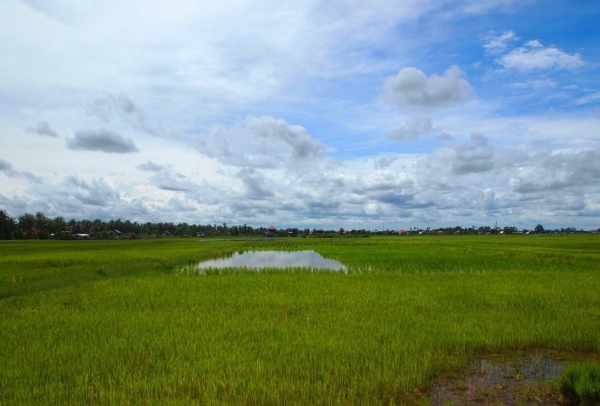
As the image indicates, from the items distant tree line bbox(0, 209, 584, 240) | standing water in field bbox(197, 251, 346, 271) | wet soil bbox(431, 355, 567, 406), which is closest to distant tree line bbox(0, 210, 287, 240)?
distant tree line bbox(0, 209, 584, 240)

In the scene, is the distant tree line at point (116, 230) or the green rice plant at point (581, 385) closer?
the green rice plant at point (581, 385)

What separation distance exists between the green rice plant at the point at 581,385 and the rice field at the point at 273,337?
4.51 ft

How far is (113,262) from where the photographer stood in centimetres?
2219

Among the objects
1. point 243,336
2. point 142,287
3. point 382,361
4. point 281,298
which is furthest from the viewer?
point 142,287

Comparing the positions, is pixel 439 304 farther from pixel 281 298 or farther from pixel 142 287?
pixel 142 287

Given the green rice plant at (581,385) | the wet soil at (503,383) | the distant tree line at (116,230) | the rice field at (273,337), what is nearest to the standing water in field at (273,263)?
the rice field at (273,337)

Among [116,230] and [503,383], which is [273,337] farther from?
[116,230]

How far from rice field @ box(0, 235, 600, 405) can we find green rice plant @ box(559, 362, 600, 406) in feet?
4.51

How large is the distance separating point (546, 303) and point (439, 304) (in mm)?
2713

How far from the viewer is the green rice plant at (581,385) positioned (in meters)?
4.22

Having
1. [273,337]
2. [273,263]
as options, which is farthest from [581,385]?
[273,263]

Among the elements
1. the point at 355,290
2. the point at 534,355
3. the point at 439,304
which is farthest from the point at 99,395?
the point at 355,290

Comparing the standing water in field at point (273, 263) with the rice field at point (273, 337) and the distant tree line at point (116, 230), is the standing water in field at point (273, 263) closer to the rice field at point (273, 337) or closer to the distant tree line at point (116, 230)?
the rice field at point (273, 337)

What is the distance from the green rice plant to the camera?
4223 mm
